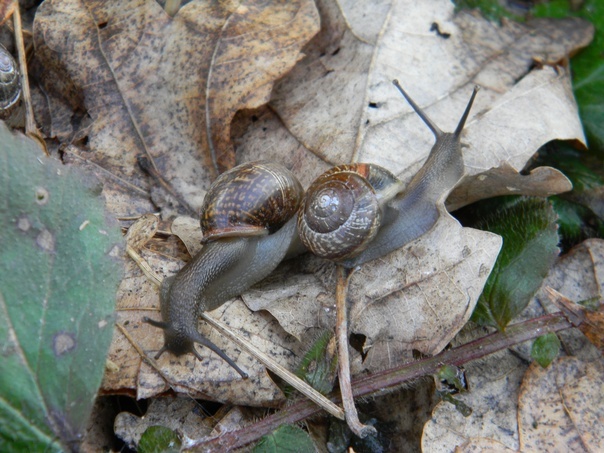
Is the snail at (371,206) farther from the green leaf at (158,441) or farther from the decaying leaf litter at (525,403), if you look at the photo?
the green leaf at (158,441)

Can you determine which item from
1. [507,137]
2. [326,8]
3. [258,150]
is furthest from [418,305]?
[326,8]

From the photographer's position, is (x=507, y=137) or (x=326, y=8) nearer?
(x=507, y=137)

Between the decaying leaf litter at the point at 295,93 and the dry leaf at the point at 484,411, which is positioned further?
the decaying leaf litter at the point at 295,93

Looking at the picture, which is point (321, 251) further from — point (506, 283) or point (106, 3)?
point (106, 3)

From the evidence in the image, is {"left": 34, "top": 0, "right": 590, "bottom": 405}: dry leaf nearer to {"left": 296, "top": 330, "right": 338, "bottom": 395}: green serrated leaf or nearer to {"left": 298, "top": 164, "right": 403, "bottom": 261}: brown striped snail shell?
{"left": 298, "top": 164, "right": 403, "bottom": 261}: brown striped snail shell

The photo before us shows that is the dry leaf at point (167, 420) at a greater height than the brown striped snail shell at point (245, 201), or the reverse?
the brown striped snail shell at point (245, 201)

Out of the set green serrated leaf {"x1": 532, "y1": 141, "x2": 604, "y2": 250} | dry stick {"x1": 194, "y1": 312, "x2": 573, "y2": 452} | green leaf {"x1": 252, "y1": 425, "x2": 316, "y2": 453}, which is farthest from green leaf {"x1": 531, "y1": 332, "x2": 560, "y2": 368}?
green leaf {"x1": 252, "y1": 425, "x2": 316, "y2": 453}

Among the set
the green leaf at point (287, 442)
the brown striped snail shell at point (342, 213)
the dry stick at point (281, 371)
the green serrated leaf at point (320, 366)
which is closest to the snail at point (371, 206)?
the brown striped snail shell at point (342, 213)
